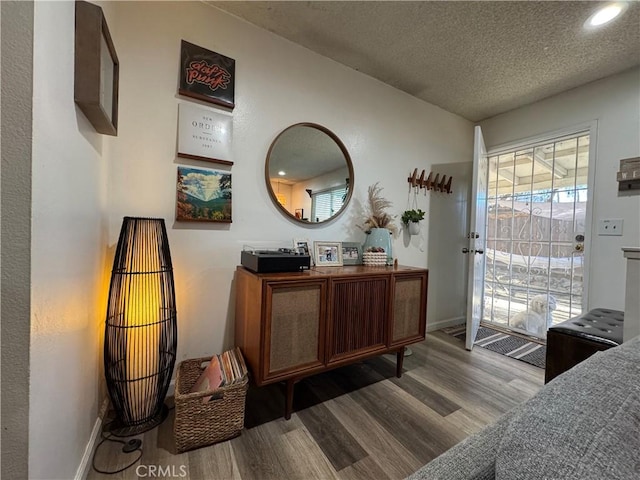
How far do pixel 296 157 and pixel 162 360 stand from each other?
4.85ft

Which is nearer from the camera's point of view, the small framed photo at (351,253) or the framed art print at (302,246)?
the framed art print at (302,246)

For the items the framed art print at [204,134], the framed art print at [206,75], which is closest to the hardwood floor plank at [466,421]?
the framed art print at [204,134]

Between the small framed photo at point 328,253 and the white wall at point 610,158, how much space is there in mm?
2188

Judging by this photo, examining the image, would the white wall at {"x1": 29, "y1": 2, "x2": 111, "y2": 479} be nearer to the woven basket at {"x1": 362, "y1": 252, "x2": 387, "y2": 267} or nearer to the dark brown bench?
the woven basket at {"x1": 362, "y1": 252, "x2": 387, "y2": 267}

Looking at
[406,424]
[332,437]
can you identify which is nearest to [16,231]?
[332,437]

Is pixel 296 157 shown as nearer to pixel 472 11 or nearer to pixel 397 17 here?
pixel 397 17

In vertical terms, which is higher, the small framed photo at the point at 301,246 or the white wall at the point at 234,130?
the white wall at the point at 234,130

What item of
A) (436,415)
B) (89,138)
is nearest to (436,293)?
(436,415)

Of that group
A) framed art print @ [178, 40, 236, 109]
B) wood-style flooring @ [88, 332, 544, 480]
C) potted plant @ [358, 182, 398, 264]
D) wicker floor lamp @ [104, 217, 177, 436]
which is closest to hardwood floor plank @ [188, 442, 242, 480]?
wood-style flooring @ [88, 332, 544, 480]

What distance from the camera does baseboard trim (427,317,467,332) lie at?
277cm

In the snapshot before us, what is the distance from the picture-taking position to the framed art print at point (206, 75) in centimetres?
154

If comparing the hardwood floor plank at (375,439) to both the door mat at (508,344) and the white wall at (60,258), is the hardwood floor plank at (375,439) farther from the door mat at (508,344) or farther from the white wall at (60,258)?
the door mat at (508,344)

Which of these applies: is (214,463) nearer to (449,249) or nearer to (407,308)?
(407,308)

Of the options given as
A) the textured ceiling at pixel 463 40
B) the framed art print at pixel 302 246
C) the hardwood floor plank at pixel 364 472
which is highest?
the textured ceiling at pixel 463 40
